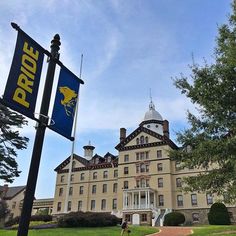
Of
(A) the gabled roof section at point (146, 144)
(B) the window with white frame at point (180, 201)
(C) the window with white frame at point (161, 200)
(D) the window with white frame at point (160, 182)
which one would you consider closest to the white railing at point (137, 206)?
(C) the window with white frame at point (161, 200)

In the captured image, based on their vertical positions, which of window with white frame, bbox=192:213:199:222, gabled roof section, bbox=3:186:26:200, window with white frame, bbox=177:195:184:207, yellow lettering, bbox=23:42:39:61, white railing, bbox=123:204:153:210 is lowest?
yellow lettering, bbox=23:42:39:61

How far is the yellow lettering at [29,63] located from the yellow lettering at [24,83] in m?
0.20

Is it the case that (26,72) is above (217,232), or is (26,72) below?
above

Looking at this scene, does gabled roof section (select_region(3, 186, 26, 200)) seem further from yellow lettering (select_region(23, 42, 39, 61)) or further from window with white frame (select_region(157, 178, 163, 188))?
yellow lettering (select_region(23, 42, 39, 61))

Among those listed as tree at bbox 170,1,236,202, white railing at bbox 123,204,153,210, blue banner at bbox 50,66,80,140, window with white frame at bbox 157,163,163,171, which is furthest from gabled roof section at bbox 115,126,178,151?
blue banner at bbox 50,66,80,140

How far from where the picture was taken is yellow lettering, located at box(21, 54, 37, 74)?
5.55 metres

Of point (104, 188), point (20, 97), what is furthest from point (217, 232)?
point (104, 188)

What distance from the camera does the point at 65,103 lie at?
6.39 meters

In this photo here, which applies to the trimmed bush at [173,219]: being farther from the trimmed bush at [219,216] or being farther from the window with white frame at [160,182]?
the window with white frame at [160,182]

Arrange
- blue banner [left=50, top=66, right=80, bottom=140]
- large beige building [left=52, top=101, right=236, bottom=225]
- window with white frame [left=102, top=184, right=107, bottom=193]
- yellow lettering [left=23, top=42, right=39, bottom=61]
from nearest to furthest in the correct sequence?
1. yellow lettering [left=23, top=42, right=39, bottom=61]
2. blue banner [left=50, top=66, right=80, bottom=140]
3. large beige building [left=52, top=101, right=236, bottom=225]
4. window with white frame [left=102, top=184, right=107, bottom=193]

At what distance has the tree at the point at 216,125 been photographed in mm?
15539

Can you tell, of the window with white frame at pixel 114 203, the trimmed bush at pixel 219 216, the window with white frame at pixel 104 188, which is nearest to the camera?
the trimmed bush at pixel 219 216

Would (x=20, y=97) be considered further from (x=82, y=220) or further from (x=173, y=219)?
(x=173, y=219)

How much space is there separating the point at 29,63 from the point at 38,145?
153 cm
